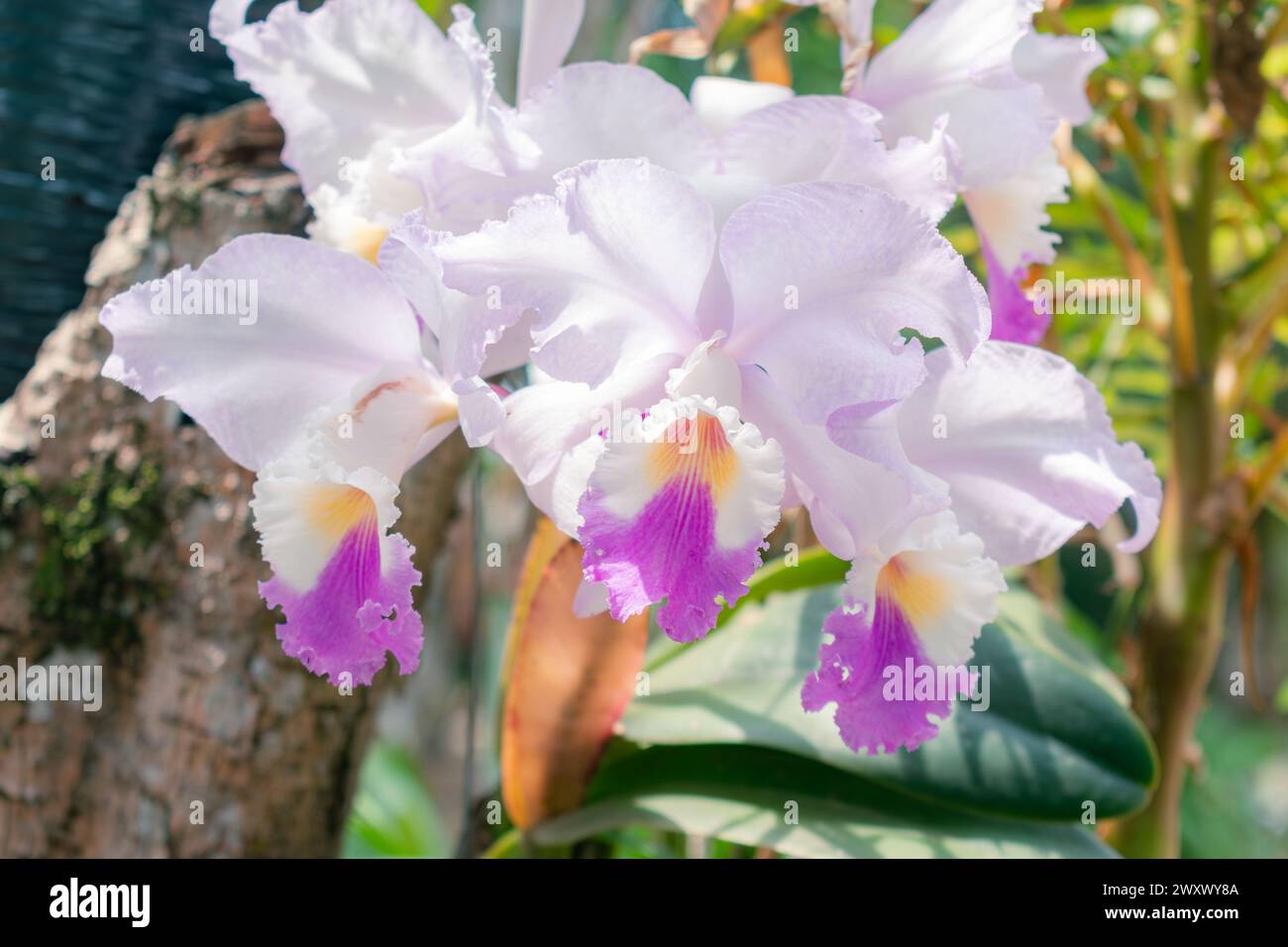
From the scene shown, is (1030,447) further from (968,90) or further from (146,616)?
(146,616)

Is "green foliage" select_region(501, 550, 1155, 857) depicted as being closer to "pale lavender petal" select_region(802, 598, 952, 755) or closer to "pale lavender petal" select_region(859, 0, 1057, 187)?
"pale lavender petal" select_region(802, 598, 952, 755)

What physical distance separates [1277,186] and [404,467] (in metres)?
0.82

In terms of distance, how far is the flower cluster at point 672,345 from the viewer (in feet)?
1.28

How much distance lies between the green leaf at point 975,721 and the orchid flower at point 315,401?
0.26 meters

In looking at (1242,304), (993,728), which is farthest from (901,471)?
(1242,304)

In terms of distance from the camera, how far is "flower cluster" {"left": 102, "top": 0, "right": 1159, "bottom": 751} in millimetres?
390

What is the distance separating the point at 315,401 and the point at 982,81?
1.08ft

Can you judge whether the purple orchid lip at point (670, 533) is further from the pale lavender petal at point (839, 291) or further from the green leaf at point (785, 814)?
the green leaf at point (785, 814)

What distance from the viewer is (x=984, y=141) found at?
0.48 meters

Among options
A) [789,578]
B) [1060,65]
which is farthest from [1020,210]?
[789,578]

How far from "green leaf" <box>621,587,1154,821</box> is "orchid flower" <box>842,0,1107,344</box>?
26cm

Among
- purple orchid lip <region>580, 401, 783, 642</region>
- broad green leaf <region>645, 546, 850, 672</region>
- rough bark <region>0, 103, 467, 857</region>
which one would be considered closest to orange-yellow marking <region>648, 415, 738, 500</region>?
purple orchid lip <region>580, 401, 783, 642</region>

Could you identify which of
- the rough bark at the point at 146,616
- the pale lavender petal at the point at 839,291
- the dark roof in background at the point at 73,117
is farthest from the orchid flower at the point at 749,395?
the dark roof in background at the point at 73,117

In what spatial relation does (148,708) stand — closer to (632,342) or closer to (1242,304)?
(632,342)
